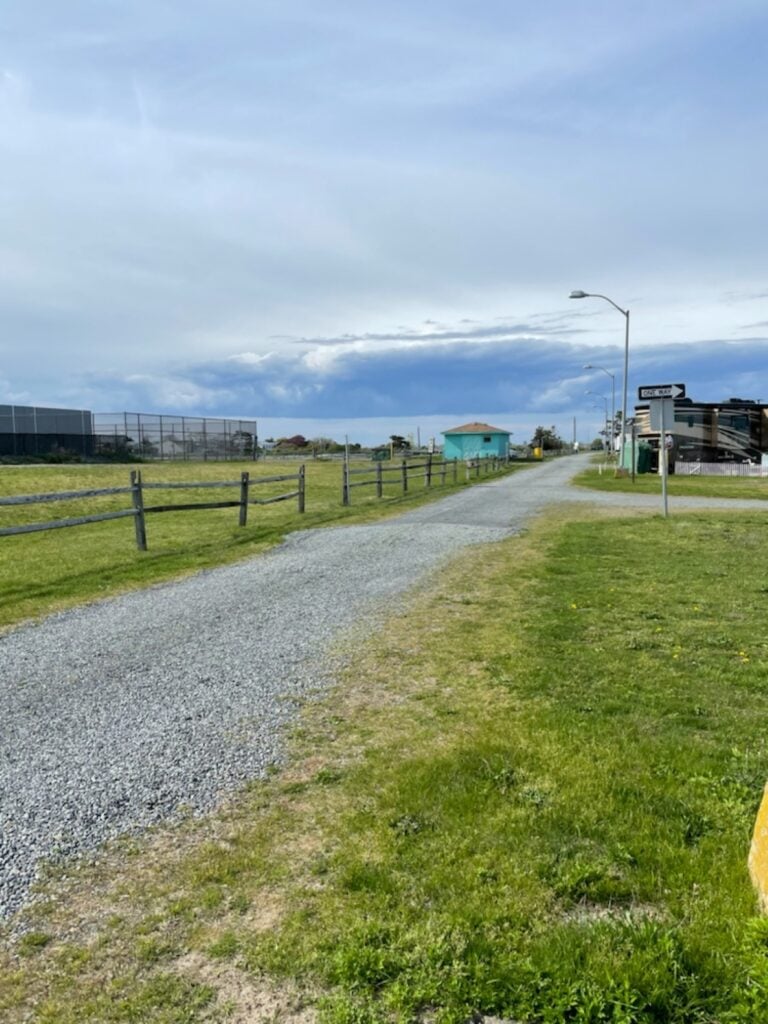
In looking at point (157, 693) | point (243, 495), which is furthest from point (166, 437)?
point (157, 693)

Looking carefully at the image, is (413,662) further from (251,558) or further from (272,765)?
(251,558)

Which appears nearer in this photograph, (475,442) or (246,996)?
(246,996)

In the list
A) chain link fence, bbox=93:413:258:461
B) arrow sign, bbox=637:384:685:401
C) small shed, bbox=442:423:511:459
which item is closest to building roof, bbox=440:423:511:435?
small shed, bbox=442:423:511:459

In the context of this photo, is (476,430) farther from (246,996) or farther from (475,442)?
(246,996)

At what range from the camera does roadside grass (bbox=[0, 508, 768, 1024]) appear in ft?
7.50

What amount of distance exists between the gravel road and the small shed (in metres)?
64.5

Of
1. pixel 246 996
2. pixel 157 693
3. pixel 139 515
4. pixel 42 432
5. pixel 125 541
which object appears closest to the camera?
pixel 246 996

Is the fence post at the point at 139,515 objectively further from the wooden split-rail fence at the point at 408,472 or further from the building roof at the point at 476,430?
the building roof at the point at 476,430

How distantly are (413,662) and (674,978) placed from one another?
140 inches

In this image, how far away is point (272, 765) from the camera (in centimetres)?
393

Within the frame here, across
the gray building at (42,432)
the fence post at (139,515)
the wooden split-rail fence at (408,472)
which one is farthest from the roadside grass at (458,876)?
the gray building at (42,432)

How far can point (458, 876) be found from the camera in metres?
2.85

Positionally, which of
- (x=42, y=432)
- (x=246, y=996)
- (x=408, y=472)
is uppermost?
(x=42, y=432)

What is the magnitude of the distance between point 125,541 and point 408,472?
27.2m
